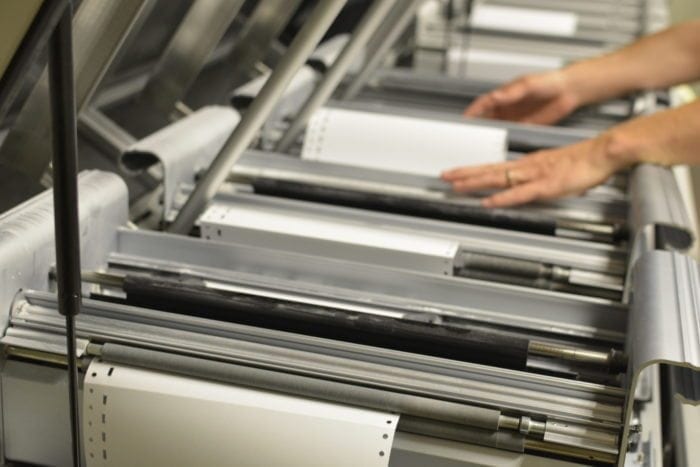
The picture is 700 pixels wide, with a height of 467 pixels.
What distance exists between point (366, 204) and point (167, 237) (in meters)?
0.44

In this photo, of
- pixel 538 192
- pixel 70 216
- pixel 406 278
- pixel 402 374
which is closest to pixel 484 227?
pixel 538 192

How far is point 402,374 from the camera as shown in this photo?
3.82 feet

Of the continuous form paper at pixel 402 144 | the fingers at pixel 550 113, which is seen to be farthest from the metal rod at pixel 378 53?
the continuous form paper at pixel 402 144

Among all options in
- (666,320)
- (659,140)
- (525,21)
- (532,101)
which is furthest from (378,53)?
(666,320)

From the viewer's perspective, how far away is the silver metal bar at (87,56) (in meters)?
1.48

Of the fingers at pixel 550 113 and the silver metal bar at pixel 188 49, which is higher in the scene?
the fingers at pixel 550 113

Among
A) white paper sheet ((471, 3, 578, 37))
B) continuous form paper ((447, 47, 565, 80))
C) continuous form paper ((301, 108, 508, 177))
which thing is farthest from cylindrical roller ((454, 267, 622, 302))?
white paper sheet ((471, 3, 578, 37))

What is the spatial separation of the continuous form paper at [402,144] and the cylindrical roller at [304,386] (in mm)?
949

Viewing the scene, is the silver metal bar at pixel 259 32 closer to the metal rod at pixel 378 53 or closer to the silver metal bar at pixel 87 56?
the metal rod at pixel 378 53

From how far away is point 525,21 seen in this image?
3.76 meters

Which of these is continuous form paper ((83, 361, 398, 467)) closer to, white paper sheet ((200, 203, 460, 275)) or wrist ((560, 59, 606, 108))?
white paper sheet ((200, 203, 460, 275))

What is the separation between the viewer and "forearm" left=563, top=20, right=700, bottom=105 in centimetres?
253

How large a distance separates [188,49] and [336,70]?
0.39 m

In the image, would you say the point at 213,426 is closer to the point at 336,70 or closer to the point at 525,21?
the point at 336,70
